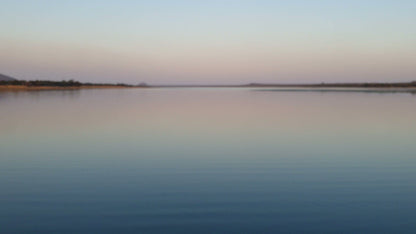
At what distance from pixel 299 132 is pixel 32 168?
15.5 metres

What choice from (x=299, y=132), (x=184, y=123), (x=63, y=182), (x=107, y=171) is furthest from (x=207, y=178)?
(x=184, y=123)

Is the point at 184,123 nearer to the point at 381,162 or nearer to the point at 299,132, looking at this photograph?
the point at 299,132

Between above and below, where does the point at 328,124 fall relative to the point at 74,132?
above

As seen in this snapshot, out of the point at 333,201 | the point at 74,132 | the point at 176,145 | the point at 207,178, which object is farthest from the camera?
the point at 74,132

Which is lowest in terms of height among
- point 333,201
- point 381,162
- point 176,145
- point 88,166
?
point 333,201

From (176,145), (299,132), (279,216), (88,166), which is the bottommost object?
(279,216)

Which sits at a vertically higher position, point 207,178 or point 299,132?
point 299,132

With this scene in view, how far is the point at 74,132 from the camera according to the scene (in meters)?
22.1

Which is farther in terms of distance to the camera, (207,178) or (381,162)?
(381,162)

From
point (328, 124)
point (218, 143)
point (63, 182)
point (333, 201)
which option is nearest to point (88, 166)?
point (63, 182)

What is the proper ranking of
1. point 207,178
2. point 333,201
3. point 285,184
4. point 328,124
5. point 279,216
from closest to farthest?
point 279,216 → point 333,201 → point 285,184 → point 207,178 → point 328,124

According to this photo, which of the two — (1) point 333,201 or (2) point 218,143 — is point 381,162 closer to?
(1) point 333,201

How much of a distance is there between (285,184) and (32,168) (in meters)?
8.97

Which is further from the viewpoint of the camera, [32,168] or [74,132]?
[74,132]
